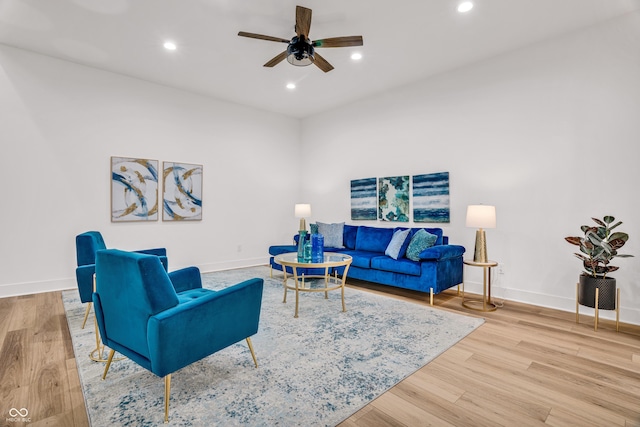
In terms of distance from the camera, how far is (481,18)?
3.26m

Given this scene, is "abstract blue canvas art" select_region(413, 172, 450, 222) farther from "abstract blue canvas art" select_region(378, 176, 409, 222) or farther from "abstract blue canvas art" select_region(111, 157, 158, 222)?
"abstract blue canvas art" select_region(111, 157, 158, 222)

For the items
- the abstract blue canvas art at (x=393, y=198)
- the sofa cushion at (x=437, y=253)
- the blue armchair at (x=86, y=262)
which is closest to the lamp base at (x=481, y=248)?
the sofa cushion at (x=437, y=253)

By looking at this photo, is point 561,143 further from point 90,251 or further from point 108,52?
point 108,52

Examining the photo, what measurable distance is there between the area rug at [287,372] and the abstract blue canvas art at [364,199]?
2.40m

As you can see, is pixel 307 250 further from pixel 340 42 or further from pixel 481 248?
pixel 340 42

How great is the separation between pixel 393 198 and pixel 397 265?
1516mm

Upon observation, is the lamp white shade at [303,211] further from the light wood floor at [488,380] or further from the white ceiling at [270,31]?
the light wood floor at [488,380]

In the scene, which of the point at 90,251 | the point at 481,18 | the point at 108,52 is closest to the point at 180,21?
the point at 108,52

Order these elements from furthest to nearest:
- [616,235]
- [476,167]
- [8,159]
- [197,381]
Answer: [476,167] < [8,159] < [616,235] < [197,381]

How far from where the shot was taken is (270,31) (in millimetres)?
3545

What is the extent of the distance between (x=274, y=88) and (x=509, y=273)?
440 cm

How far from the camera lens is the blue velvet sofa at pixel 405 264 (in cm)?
371

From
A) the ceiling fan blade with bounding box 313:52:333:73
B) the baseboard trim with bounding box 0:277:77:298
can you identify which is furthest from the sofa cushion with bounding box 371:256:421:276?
the baseboard trim with bounding box 0:277:77:298

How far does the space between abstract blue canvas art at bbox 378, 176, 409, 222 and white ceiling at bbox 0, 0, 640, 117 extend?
1.57 meters
